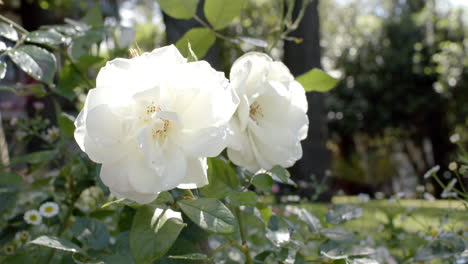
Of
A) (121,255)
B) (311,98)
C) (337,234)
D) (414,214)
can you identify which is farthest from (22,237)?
Result: (311,98)

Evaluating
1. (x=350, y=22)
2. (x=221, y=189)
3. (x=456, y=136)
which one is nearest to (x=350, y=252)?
(x=221, y=189)

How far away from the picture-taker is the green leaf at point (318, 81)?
0.79 metres

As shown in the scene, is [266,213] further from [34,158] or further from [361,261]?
[34,158]

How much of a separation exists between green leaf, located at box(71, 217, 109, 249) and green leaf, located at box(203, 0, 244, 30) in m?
0.42

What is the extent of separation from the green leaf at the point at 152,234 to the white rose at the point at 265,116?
0.12 metres

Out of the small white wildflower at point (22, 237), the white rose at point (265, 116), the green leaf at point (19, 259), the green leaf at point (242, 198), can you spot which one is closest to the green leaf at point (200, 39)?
the white rose at point (265, 116)

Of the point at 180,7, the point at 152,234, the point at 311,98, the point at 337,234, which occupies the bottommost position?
the point at 311,98

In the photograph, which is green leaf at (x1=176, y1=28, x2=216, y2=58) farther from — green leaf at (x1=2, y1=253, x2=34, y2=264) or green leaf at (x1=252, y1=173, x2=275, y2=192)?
green leaf at (x1=2, y1=253, x2=34, y2=264)

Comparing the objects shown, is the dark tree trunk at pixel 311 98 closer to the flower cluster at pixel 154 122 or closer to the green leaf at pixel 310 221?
the green leaf at pixel 310 221

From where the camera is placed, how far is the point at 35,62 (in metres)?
0.78

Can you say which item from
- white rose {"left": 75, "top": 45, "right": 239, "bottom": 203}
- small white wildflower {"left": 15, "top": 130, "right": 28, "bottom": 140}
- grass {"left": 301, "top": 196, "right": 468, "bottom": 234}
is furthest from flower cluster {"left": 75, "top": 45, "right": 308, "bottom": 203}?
small white wildflower {"left": 15, "top": 130, "right": 28, "bottom": 140}

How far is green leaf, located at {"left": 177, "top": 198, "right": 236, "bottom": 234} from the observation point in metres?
0.58

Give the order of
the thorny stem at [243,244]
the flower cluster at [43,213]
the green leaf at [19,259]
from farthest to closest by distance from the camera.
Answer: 1. the flower cluster at [43,213]
2. the green leaf at [19,259]
3. the thorny stem at [243,244]

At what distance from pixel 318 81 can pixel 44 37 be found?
0.46 metres
